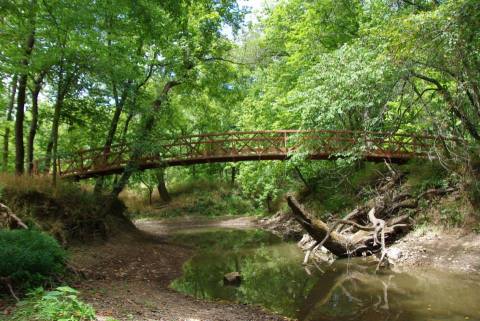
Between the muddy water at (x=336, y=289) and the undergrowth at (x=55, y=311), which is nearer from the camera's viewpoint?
the undergrowth at (x=55, y=311)

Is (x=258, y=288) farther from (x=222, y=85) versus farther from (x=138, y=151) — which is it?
(x=222, y=85)

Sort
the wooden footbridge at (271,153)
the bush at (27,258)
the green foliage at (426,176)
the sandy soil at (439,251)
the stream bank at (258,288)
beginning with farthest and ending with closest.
Answer: the wooden footbridge at (271,153) → the green foliage at (426,176) → the sandy soil at (439,251) → the stream bank at (258,288) → the bush at (27,258)

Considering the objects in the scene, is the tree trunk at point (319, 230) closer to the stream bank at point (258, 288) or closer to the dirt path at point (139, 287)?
the stream bank at point (258, 288)

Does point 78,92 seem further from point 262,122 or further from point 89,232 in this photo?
point 262,122

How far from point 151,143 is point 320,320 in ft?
29.2

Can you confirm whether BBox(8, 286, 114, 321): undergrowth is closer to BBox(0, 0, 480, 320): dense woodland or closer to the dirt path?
BBox(0, 0, 480, 320): dense woodland

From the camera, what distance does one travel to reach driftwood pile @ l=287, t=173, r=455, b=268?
1098 centimetres

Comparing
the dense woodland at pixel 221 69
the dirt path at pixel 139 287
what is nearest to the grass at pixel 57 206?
the dirt path at pixel 139 287

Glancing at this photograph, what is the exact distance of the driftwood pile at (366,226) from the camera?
11.0m

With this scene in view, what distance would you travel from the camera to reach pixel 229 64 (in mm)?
17234

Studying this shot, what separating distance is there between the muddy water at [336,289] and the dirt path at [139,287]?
0.63 meters

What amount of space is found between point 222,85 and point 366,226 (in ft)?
30.7

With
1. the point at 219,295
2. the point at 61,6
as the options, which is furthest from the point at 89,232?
the point at 61,6

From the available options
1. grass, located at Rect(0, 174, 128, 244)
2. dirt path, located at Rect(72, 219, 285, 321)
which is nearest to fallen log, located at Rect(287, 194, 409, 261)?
dirt path, located at Rect(72, 219, 285, 321)
